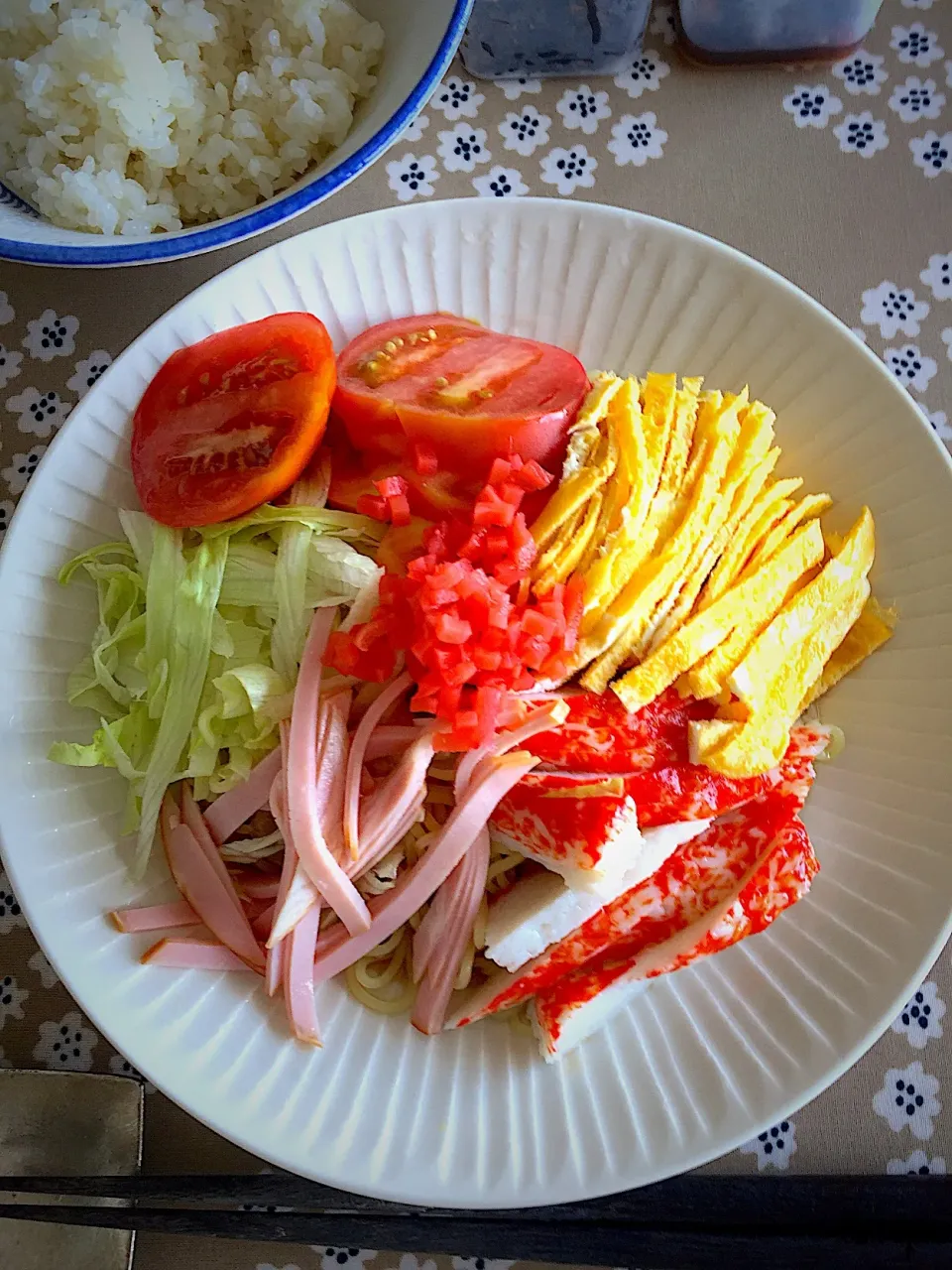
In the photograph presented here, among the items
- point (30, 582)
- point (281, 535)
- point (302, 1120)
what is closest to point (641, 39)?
point (281, 535)

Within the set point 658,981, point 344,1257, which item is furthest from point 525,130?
point 344,1257

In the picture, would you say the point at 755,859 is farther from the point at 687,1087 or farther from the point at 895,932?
the point at 687,1087

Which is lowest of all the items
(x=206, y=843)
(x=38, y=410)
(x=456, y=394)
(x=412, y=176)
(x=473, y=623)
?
(x=206, y=843)

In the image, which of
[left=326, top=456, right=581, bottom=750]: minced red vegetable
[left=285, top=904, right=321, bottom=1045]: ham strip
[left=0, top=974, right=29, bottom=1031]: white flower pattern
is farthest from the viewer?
[left=0, top=974, right=29, bottom=1031]: white flower pattern

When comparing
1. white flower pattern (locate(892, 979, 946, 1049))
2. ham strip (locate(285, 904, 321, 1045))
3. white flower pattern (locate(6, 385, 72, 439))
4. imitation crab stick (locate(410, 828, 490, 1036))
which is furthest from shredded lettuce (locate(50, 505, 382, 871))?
white flower pattern (locate(892, 979, 946, 1049))

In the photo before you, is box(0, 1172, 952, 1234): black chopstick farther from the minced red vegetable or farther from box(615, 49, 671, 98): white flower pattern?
box(615, 49, 671, 98): white flower pattern

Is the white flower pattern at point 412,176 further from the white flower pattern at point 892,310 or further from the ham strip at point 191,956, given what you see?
the ham strip at point 191,956

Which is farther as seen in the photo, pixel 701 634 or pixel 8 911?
pixel 8 911

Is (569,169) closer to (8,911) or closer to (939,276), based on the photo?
(939,276)
